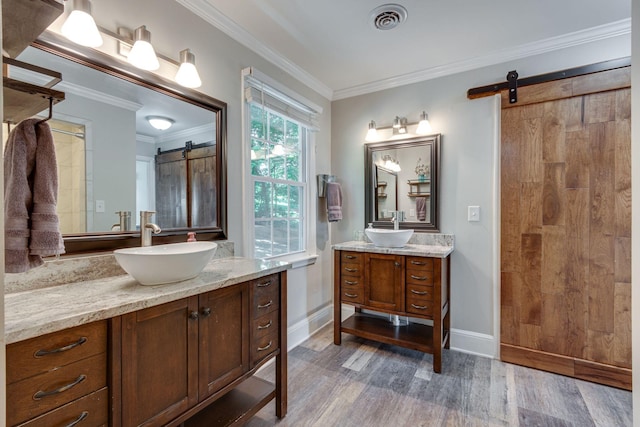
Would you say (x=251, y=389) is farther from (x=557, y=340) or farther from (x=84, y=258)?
(x=557, y=340)

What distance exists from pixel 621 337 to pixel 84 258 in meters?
3.18

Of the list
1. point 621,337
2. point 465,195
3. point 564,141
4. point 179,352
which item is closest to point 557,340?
point 621,337

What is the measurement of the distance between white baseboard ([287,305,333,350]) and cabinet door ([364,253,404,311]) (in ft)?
2.11

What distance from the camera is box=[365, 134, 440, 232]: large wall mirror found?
2.67m

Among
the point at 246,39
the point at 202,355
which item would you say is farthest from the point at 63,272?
the point at 246,39

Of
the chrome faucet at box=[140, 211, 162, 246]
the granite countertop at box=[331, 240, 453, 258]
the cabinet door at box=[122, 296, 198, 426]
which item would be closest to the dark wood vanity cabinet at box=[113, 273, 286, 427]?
the cabinet door at box=[122, 296, 198, 426]

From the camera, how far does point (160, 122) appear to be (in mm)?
1657

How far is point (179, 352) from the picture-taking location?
1195mm

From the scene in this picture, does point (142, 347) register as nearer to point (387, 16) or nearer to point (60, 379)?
point (60, 379)

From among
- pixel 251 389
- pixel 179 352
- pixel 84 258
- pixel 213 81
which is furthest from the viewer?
pixel 213 81

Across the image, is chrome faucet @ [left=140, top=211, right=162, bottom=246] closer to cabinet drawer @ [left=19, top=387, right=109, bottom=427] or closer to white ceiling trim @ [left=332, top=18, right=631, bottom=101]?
cabinet drawer @ [left=19, top=387, right=109, bottom=427]

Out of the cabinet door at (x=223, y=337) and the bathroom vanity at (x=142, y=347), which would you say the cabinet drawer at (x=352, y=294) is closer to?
the bathroom vanity at (x=142, y=347)

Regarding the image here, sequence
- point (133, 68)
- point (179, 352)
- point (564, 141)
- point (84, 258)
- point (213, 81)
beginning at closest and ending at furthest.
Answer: point (179, 352) → point (84, 258) → point (133, 68) → point (213, 81) → point (564, 141)

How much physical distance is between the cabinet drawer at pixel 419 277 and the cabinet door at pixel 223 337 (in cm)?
134
